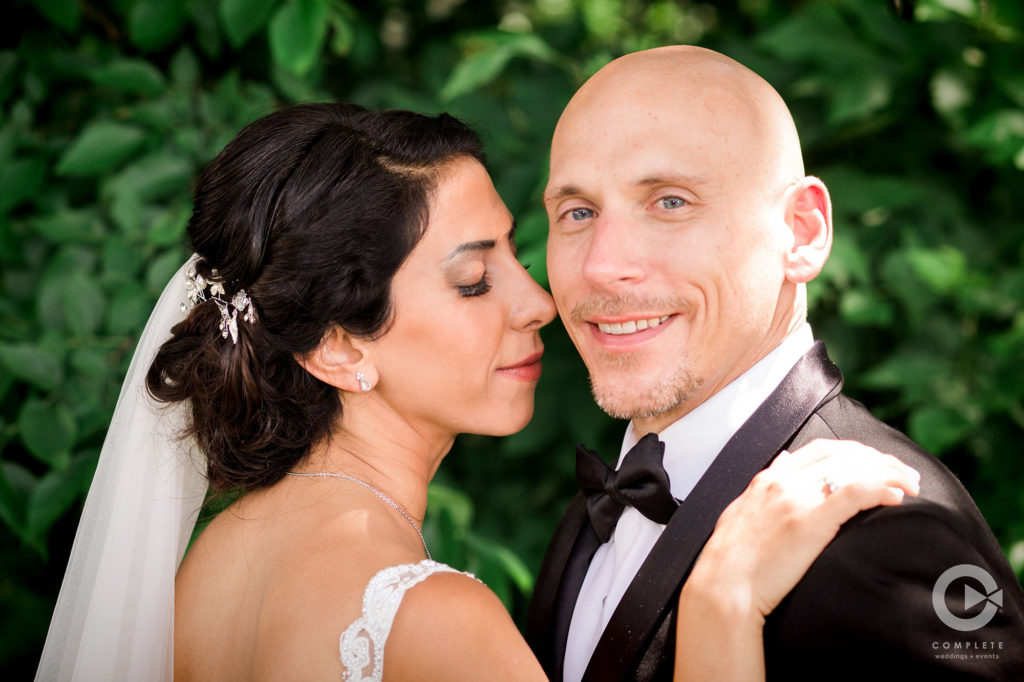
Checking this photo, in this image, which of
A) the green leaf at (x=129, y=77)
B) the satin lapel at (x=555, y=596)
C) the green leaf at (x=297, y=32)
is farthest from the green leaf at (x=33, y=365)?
the satin lapel at (x=555, y=596)

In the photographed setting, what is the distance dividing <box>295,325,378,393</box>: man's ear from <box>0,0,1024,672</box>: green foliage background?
66 cm

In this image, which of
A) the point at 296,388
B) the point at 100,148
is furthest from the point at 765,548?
the point at 100,148

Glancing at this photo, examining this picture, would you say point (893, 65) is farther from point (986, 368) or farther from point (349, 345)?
point (349, 345)

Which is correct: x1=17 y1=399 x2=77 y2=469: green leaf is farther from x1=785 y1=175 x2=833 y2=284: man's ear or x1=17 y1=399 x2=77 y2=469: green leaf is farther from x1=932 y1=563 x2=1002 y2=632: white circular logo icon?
x1=932 y1=563 x2=1002 y2=632: white circular logo icon

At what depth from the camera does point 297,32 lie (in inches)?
119

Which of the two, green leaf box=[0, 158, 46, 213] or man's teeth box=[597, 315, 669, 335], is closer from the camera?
man's teeth box=[597, 315, 669, 335]

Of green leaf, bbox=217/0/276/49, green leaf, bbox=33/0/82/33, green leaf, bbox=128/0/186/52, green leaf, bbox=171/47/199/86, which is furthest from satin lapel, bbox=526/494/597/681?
green leaf, bbox=33/0/82/33

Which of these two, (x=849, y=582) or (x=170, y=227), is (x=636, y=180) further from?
(x=170, y=227)

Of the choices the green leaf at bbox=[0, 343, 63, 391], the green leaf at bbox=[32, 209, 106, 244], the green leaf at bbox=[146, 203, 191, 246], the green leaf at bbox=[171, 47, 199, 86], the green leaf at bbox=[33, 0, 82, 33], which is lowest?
the green leaf at bbox=[0, 343, 63, 391]

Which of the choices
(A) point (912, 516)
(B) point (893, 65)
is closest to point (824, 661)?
(A) point (912, 516)

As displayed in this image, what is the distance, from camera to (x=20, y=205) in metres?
3.57

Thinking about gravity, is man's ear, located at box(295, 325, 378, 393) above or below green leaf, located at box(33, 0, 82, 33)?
below

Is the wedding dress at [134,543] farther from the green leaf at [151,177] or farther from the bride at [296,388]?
the green leaf at [151,177]

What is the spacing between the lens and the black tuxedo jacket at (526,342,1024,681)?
151 centimetres
